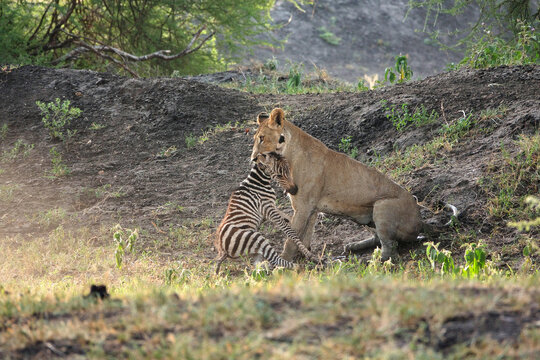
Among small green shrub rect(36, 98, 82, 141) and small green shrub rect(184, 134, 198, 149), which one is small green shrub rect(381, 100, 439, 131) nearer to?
small green shrub rect(184, 134, 198, 149)

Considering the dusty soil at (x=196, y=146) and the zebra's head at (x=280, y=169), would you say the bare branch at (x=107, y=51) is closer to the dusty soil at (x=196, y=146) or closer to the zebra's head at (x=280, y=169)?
the dusty soil at (x=196, y=146)

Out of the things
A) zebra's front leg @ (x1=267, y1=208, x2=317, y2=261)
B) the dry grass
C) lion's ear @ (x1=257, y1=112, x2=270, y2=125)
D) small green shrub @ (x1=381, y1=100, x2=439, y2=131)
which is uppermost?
small green shrub @ (x1=381, y1=100, x2=439, y2=131)

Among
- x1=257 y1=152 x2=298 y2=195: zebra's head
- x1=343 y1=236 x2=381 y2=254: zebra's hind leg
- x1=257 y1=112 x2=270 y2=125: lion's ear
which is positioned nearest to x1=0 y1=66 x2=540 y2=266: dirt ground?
x1=343 y1=236 x2=381 y2=254: zebra's hind leg

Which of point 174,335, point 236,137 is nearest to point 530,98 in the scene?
point 236,137

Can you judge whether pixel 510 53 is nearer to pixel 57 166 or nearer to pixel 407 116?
pixel 407 116

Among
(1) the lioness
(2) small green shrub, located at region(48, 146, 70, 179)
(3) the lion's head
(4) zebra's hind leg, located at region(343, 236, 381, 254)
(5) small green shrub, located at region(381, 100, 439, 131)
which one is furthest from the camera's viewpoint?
(2) small green shrub, located at region(48, 146, 70, 179)

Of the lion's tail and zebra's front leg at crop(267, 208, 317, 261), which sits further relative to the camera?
the lion's tail

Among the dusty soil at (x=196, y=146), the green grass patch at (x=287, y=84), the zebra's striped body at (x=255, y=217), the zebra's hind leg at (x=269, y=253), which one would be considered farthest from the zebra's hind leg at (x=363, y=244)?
the green grass patch at (x=287, y=84)

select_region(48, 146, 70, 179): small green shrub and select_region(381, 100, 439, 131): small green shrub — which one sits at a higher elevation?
select_region(381, 100, 439, 131): small green shrub

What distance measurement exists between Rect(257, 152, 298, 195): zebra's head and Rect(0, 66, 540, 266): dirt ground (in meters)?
1.21

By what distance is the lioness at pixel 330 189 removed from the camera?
8.10 meters

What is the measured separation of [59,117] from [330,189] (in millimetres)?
7414

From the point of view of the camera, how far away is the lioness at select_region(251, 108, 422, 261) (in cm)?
810

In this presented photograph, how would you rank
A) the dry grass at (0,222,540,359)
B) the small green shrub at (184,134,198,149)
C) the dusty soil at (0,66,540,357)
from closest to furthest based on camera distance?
the dry grass at (0,222,540,359)
the dusty soil at (0,66,540,357)
the small green shrub at (184,134,198,149)
